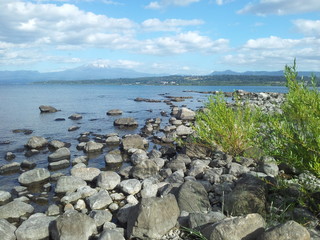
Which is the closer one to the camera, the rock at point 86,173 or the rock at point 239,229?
the rock at point 239,229

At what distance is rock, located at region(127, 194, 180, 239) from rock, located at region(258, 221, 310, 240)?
3.18 metres

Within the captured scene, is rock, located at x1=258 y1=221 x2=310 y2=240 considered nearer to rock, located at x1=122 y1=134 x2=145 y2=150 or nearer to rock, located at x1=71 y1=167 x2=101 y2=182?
rock, located at x1=71 y1=167 x2=101 y2=182

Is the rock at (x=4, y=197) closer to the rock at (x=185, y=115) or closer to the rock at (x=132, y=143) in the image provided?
the rock at (x=132, y=143)

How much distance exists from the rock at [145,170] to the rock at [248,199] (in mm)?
5996

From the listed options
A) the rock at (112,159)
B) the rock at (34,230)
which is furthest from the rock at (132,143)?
the rock at (34,230)

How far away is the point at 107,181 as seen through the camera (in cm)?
1353

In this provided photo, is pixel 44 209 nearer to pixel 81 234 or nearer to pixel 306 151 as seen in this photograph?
pixel 81 234

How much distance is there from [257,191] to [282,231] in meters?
2.88

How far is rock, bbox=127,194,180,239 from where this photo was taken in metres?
8.50

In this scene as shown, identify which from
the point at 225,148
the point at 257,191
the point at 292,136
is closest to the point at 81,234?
the point at 257,191

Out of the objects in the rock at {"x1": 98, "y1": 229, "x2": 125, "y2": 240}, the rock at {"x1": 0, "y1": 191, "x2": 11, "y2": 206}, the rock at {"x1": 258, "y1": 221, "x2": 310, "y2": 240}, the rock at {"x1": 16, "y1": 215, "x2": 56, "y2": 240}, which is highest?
the rock at {"x1": 258, "y1": 221, "x2": 310, "y2": 240}

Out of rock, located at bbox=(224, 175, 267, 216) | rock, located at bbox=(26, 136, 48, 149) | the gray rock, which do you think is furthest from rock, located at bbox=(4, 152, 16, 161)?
rock, located at bbox=(224, 175, 267, 216)

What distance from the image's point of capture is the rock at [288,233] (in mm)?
6160

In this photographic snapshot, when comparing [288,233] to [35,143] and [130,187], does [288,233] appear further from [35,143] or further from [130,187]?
[35,143]
